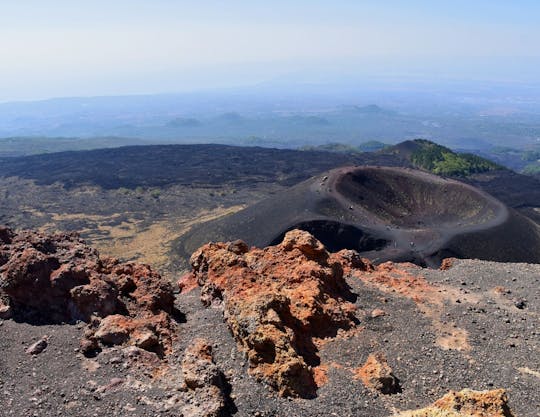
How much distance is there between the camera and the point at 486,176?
294 ft

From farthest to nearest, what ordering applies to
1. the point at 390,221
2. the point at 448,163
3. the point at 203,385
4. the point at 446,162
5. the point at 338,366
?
the point at 446,162 < the point at 448,163 < the point at 390,221 < the point at 338,366 < the point at 203,385

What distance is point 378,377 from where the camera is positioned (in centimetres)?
1355

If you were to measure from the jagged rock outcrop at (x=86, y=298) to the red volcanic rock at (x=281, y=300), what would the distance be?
222 centimetres

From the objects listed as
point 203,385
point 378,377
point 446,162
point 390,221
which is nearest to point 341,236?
point 390,221

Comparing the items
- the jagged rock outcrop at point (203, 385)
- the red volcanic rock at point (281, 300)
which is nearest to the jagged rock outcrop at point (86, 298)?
the jagged rock outcrop at point (203, 385)

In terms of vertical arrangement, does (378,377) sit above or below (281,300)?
below

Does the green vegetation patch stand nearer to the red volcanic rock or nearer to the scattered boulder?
the red volcanic rock

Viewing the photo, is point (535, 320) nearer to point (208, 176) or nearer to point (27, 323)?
point (27, 323)

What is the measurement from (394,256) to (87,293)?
28887mm

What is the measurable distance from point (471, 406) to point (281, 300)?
624 centimetres

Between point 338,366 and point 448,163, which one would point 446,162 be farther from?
point 338,366

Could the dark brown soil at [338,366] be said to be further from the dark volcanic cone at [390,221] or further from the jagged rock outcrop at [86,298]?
the dark volcanic cone at [390,221]

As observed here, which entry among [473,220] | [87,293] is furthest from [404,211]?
[87,293]

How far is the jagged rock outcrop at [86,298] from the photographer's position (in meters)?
13.9
